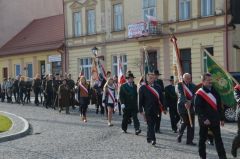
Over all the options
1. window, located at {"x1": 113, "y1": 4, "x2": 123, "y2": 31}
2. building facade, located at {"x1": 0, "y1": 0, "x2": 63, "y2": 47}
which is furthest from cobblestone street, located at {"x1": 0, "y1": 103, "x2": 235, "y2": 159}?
building facade, located at {"x1": 0, "y1": 0, "x2": 63, "y2": 47}

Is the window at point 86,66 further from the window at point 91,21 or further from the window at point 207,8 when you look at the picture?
the window at point 207,8

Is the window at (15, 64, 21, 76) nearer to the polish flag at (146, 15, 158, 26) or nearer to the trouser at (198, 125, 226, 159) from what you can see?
the polish flag at (146, 15, 158, 26)

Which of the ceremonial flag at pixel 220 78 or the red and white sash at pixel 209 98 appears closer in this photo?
the red and white sash at pixel 209 98

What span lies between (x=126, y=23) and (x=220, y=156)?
2327cm

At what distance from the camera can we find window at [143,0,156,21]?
29.7 m

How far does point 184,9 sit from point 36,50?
17312mm

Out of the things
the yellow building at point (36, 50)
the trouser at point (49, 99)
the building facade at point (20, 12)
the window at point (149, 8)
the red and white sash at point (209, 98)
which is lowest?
the trouser at point (49, 99)

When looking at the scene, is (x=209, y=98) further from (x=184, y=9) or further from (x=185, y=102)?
(x=184, y=9)

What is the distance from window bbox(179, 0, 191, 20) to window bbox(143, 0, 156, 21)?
7.19 ft

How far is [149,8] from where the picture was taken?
1184 inches

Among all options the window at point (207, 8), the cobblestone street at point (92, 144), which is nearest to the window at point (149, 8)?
the window at point (207, 8)

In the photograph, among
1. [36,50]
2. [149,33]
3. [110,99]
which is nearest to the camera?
Result: [110,99]

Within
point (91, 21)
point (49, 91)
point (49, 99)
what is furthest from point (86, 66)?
point (49, 91)

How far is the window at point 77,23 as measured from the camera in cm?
3662
